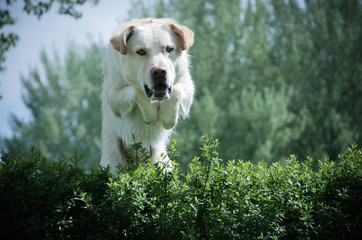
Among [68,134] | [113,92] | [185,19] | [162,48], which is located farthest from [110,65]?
[68,134]

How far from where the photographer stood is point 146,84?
4.16 metres

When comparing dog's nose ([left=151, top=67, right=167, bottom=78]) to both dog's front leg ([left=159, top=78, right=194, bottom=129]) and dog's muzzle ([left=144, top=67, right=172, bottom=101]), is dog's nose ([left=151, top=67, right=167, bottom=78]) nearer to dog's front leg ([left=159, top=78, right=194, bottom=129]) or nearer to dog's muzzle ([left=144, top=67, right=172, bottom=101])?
dog's muzzle ([left=144, top=67, right=172, bottom=101])

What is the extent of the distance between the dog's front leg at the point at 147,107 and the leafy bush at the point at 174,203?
0.95m

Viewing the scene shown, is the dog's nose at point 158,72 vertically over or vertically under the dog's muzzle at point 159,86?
over

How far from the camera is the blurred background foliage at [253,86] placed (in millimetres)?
17062

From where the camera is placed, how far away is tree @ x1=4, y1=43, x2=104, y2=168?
20.2m

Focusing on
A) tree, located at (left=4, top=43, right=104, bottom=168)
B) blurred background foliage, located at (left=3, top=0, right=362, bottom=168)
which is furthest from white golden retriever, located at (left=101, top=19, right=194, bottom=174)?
tree, located at (left=4, top=43, right=104, bottom=168)

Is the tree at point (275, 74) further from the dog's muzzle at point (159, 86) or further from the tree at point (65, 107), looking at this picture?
the dog's muzzle at point (159, 86)

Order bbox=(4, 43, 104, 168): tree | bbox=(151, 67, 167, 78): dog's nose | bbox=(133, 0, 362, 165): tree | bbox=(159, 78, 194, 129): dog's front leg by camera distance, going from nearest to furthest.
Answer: bbox=(151, 67, 167, 78): dog's nose → bbox=(159, 78, 194, 129): dog's front leg → bbox=(133, 0, 362, 165): tree → bbox=(4, 43, 104, 168): tree

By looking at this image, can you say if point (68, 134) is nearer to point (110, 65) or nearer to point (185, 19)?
point (185, 19)

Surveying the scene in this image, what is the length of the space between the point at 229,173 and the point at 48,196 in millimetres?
1653

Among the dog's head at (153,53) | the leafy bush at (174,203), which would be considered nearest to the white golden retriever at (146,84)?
the dog's head at (153,53)

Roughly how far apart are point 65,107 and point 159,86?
19046 mm

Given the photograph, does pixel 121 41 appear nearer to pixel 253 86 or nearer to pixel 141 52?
pixel 141 52
